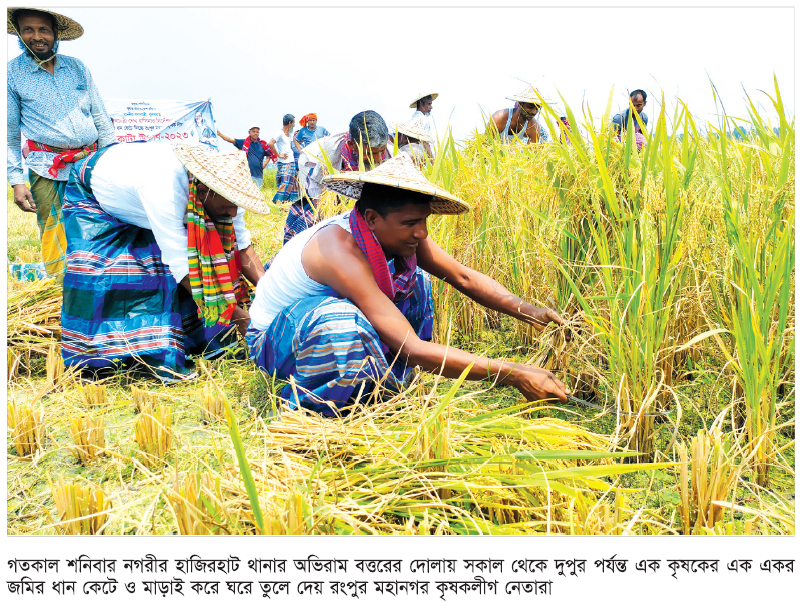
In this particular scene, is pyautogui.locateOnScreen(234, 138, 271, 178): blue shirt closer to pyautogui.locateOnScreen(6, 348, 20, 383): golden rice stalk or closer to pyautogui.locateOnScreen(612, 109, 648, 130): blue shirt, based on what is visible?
pyautogui.locateOnScreen(6, 348, 20, 383): golden rice stalk

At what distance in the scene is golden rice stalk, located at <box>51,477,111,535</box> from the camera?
142 centimetres

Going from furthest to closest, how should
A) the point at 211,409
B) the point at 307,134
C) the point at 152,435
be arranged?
the point at 307,134 → the point at 211,409 → the point at 152,435

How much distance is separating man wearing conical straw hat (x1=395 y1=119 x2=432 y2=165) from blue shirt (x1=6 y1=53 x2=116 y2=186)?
73.4 inches

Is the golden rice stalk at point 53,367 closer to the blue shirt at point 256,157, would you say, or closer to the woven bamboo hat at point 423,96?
the woven bamboo hat at point 423,96

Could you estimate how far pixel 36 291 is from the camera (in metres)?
3.24

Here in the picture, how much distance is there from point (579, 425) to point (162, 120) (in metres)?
8.34

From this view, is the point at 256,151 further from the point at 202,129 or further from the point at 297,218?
the point at 297,218

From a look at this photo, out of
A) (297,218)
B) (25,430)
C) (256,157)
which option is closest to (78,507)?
(25,430)

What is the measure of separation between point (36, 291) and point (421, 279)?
7.47 feet

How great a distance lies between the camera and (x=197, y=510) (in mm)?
1307

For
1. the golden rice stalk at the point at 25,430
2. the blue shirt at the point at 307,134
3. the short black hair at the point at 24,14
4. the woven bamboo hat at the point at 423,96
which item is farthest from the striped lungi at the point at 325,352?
the blue shirt at the point at 307,134
